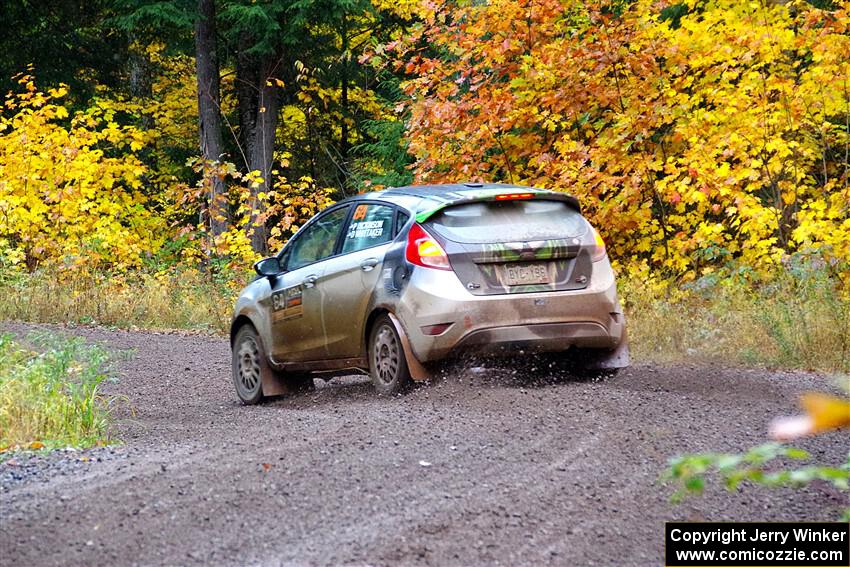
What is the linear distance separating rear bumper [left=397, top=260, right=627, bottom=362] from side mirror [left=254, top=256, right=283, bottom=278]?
2165 mm

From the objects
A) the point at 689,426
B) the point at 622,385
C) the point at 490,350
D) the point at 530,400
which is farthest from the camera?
the point at 622,385

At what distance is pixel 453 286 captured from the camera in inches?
319

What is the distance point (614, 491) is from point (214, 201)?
→ 16.6 m

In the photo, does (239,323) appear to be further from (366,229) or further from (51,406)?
(51,406)

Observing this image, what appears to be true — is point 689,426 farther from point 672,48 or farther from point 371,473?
point 672,48

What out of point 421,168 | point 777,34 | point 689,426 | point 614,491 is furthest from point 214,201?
point 614,491

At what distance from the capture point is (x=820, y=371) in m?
10.6

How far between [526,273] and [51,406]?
3.49 metres

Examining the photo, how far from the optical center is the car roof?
8555 mm

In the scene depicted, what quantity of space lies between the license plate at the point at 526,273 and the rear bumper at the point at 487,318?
0.11m

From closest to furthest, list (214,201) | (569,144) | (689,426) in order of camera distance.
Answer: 1. (689,426)
2. (569,144)
3. (214,201)

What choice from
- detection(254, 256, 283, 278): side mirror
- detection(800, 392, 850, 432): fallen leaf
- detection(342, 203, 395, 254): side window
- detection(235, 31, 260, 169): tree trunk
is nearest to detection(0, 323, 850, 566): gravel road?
detection(342, 203, 395, 254): side window

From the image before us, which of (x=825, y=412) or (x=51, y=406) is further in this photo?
(x=51, y=406)

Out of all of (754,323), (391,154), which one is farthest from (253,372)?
(391,154)
